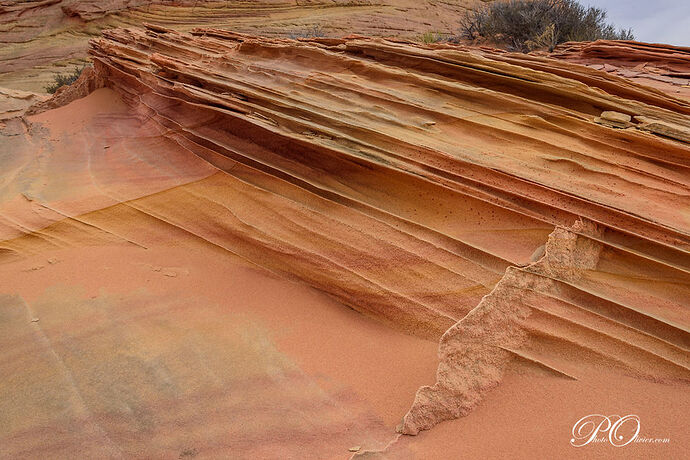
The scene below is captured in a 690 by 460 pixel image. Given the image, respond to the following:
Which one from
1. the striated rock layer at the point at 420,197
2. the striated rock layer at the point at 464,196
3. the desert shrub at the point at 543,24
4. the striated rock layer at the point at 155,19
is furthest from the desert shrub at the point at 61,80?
the desert shrub at the point at 543,24

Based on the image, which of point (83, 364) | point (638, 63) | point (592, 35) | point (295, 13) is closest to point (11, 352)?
point (83, 364)

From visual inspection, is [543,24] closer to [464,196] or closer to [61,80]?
[464,196]

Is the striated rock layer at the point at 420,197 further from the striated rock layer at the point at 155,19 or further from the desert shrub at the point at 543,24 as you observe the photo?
the striated rock layer at the point at 155,19

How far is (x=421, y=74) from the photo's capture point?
4410 millimetres

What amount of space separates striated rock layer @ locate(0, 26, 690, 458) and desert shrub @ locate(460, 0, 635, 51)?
451 centimetres

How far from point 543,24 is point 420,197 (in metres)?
6.96

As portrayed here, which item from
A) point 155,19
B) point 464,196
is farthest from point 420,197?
point 155,19

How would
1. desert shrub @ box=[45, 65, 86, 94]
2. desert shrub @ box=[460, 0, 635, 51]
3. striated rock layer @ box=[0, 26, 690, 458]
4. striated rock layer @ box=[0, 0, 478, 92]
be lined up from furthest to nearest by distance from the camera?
striated rock layer @ box=[0, 0, 478, 92], desert shrub @ box=[45, 65, 86, 94], desert shrub @ box=[460, 0, 635, 51], striated rock layer @ box=[0, 26, 690, 458]

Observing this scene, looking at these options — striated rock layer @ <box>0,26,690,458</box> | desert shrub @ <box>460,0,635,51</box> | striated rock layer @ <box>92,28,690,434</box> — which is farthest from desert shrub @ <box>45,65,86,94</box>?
desert shrub @ <box>460,0,635,51</box>

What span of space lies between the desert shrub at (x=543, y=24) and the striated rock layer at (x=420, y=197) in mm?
4508

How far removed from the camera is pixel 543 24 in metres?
8.36

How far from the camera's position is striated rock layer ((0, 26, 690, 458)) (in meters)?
2.39

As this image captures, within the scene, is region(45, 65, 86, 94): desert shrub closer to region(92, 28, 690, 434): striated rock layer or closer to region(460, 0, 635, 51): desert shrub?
region(92, 28, 690, 434): striated rock layer

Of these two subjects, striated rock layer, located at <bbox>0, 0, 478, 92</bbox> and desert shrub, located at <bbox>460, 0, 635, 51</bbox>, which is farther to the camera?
striated rock layer, located at <bbox>0, 0, 478, 92</bbox>
